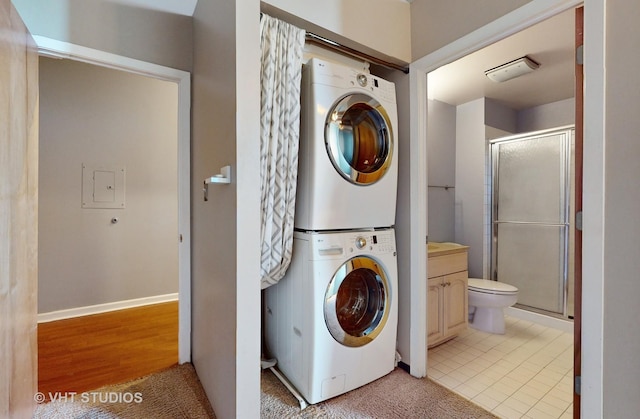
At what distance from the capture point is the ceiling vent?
227cm

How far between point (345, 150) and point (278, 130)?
0.40 meters

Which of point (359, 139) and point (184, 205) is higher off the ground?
point (359, 139)

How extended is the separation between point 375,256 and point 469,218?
2.02 metres

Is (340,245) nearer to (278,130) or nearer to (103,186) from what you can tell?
(278,130)

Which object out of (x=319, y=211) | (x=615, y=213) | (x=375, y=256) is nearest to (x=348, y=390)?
(x=375, y=256)

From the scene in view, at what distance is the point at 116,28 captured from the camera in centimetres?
159

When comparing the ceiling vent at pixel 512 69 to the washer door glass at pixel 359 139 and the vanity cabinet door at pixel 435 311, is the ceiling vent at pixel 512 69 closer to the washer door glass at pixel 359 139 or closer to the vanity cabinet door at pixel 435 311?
the washer door glass at pixel 359 139

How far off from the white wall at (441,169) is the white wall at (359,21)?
137 cm

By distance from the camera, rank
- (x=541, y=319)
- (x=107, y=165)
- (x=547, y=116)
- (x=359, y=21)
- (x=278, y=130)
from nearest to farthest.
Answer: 1. (x=278, y=130)
2. (x=359, y=21)
3. (x=541, y=319)
4. (x=107, y=165)
5. (x=547, y=116)

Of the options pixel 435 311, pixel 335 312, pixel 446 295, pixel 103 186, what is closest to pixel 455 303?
pixel 446 295

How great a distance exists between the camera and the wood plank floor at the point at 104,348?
1.73 m

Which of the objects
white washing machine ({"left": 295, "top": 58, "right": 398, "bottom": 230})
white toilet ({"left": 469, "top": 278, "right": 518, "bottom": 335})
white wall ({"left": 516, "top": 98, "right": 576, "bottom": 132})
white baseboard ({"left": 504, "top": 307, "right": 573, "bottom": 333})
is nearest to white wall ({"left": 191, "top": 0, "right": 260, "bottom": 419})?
white washing machine ({"left": 295, "top": 58, "right": 398, "bottom": 230})

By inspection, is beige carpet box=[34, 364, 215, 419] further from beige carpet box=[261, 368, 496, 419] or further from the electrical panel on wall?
the electrical panel on wall

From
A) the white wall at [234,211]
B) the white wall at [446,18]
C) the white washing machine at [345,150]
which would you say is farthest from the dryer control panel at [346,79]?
the white wall at [234,211]
